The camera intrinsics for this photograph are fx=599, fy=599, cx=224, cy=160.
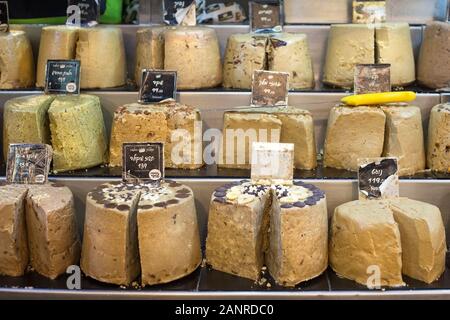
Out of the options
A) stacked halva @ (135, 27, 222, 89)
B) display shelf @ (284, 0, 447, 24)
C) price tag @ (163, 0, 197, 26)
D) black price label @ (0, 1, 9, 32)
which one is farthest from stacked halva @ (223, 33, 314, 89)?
black price label @ (0, 1, 9, 32)

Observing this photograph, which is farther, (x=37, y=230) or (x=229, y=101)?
(x=229, y=101)

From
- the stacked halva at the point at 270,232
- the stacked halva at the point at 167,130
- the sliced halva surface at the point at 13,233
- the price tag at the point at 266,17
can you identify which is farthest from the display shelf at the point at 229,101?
the sliced halva surface at the point at 13,233

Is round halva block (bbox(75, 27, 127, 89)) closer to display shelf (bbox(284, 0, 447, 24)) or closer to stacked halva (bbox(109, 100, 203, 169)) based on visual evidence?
stacked halva (bbox(109, 100, 203, 169))

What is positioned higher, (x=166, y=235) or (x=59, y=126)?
(x=59, y=126)

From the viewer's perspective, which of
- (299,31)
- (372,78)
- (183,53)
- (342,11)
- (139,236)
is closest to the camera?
(139,236)

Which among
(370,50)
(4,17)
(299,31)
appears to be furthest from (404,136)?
(4,17)

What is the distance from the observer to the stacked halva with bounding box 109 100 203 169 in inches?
96.7

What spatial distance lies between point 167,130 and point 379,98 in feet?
2.87

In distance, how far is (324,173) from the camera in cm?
245

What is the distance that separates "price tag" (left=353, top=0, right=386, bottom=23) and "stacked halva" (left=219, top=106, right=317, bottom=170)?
645mm

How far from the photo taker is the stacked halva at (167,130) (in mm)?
2455

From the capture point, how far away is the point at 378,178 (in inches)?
A: 89.6

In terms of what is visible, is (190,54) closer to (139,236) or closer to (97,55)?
(97,55)
